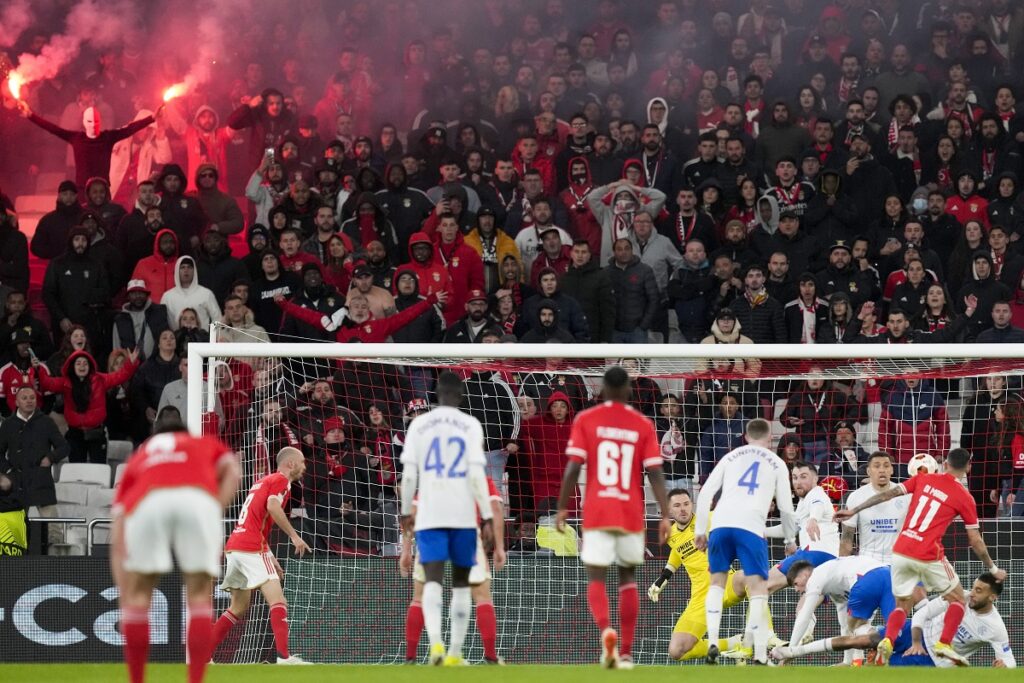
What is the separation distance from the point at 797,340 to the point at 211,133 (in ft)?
26.1

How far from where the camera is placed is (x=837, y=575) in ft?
46.0

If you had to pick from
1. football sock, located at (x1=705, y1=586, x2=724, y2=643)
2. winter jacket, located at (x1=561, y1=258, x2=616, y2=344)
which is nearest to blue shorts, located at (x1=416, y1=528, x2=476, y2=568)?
football sock, located at (x1=705, y1=586, x2=724, y2=643)

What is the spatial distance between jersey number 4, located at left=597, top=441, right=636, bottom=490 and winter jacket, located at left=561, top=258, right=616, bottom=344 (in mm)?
7073

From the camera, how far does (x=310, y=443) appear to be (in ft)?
50.6

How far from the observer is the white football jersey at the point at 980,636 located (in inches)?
552

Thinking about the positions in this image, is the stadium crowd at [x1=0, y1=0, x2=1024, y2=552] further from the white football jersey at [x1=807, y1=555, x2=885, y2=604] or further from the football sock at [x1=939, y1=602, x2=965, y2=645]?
the football sock at [x1=939, y1=602, x2=965, y2=645]

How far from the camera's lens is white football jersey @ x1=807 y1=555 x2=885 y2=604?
14000mm

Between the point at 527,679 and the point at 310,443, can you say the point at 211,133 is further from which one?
the point at 527,679

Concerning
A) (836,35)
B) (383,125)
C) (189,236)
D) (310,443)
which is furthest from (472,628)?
(836,35)

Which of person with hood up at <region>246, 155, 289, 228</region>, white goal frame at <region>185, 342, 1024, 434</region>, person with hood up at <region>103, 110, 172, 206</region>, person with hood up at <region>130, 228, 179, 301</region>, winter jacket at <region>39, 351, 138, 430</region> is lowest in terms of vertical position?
winter jacket at <region>39, 351, 138, 430</region>

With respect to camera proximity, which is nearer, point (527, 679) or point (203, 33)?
point (527, 679)

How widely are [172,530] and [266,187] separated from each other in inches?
469

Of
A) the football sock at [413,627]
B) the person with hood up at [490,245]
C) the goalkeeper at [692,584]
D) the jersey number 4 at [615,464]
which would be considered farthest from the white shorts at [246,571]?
the person with hood up at [490,245]

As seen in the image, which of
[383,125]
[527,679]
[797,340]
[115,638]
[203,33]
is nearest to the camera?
[527,679]
